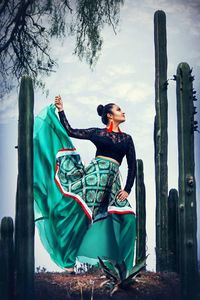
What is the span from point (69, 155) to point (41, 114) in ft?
1.58

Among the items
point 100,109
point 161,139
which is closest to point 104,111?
point 100,109

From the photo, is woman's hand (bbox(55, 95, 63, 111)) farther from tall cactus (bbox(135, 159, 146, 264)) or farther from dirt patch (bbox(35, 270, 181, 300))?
dirt patch (bbox(35, 270, 181, 300))

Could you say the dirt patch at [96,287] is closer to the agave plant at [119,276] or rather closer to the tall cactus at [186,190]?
the agave plant at [119,276]

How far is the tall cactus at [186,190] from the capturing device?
Result: 670cm

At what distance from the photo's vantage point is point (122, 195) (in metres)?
7.15

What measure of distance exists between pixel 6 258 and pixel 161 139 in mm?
1958

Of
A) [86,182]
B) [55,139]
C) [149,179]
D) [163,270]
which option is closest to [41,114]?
[55,139]

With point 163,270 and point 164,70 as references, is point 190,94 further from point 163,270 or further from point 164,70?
point 163,270

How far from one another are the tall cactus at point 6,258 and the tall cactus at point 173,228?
5.24 ft

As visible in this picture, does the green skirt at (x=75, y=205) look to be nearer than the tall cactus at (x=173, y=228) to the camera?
Yes

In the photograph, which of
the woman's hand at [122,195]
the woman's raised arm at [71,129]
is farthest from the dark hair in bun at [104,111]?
the woman's hand at [122,195]

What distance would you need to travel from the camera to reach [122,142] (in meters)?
7.23

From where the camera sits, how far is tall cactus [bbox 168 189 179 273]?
23.4ft

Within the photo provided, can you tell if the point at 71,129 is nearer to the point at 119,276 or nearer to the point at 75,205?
the point at 75,205
